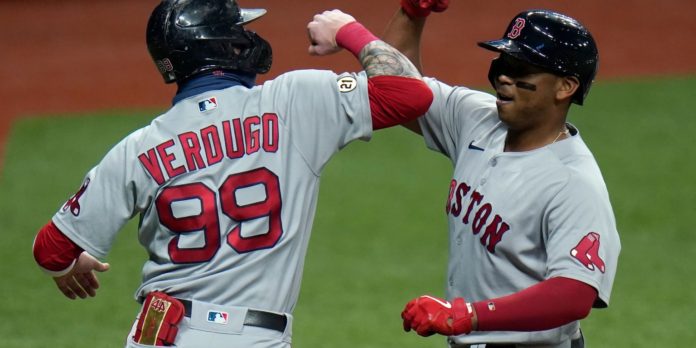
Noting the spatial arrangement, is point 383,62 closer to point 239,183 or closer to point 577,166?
point 239,183

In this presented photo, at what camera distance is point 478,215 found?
414 centimetres

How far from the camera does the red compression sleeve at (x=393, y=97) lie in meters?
3.97

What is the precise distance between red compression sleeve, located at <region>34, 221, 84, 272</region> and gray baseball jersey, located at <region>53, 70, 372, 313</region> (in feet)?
Answer: 0.16

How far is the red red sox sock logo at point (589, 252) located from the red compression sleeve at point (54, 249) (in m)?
1.76

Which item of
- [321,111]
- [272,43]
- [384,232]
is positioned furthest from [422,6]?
[272,43]

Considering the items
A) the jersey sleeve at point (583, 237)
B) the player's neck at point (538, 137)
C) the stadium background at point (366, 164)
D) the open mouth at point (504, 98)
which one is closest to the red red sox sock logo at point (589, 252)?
the jersey sleeve at point (583, 237)

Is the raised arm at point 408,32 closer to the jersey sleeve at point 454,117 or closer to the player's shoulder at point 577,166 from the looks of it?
the jersey sleeve at point 454,117

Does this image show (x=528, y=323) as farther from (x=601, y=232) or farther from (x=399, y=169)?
(x=399, y=169)

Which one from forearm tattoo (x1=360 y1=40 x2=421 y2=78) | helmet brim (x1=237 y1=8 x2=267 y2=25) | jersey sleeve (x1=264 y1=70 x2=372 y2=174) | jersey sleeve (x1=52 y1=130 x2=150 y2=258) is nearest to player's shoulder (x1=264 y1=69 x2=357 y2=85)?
jersey sleeve (x1=264 y1=70 x2=372 y2=174)

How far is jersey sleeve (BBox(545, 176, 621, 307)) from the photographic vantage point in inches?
148

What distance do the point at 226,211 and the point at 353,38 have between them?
2.67ft

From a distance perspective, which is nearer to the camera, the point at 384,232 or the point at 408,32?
the point at 408,32

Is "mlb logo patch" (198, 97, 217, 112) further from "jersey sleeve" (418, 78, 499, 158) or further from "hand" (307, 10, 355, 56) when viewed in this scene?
"jersey sleeve" (418, 78, 499, 158)

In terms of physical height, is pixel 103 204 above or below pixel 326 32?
below
